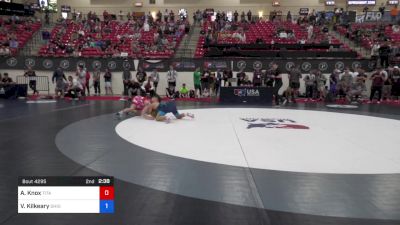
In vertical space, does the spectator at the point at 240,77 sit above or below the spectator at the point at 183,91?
above

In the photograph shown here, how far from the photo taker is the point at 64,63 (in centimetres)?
1959

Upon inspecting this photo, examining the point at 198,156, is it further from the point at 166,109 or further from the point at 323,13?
the point at 323,13

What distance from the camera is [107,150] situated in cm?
617

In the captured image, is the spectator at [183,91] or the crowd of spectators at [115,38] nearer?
the spectator at [183,91]

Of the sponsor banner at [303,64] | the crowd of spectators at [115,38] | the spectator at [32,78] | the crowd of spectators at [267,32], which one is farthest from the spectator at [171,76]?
the spectator at [32,78]

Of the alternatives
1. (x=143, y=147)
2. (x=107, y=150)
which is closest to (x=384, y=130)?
(x=143, y=147)

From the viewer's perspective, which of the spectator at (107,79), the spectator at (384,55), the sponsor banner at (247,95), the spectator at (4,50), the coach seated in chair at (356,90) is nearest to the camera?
the sponsor banner at (247,95)

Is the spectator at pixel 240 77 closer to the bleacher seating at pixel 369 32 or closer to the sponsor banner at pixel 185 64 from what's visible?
the sponsor banner at pixel 185 64

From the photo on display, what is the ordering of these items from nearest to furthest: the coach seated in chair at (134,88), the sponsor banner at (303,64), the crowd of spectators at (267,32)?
1. the coach seated in chair at (134,88)
2. the sponsor banner at (303,64)
3. the crowd of spectators at (267,32)

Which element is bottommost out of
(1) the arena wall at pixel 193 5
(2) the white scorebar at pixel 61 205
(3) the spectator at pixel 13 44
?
(2) the white scorebar at pixel 61 205

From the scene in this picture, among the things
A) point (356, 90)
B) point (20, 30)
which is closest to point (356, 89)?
point (356, 90)

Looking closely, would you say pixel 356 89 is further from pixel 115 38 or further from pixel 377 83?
pixel 115 38
